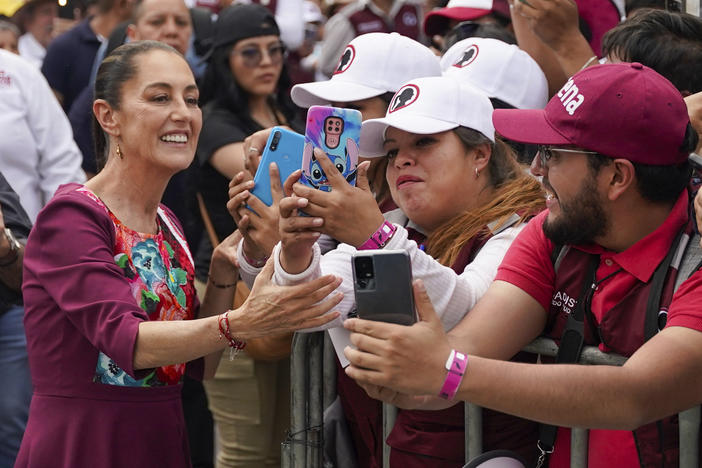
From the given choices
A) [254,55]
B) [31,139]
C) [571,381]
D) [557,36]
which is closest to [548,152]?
[571,381]

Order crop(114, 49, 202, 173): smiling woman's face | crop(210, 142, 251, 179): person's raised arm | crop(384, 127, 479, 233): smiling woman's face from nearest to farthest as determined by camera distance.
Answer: crop(384, 127, 479, 233): smiling woman's face
crop(114, 49, 202, 173): smiling woman's face
crop(210, 142, 251, 179): person's raised arm

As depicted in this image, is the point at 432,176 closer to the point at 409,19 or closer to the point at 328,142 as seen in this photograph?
the point at 328,142

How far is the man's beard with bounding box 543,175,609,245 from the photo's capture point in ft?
8.43

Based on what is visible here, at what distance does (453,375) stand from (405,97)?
129 cm

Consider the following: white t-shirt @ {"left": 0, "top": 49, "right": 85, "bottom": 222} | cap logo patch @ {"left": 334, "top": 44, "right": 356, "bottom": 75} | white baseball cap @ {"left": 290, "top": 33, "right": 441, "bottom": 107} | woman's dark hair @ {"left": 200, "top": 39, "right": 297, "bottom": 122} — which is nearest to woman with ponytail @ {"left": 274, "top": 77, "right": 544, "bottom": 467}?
white baseball cap @ {"left": 290, "top": 33, "right": 441, "bottom": 107}

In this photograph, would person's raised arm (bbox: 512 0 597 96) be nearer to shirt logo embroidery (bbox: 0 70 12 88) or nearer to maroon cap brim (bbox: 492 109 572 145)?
maroon cap brim (bbox: 492 109 572 145)

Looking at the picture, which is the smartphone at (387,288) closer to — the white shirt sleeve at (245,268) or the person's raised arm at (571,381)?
the person's raised arm at (571,381)

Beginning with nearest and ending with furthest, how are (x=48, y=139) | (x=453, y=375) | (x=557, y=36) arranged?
1. (x=453, y=375)
2. (x=557, y=36)
3. (x=48, y=139)

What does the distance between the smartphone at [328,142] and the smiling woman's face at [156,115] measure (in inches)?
32.9

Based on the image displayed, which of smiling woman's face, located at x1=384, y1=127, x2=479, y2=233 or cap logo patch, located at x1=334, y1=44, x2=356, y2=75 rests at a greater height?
cap logo patch, located at x1=334, y1=44, x2=356, y2=75

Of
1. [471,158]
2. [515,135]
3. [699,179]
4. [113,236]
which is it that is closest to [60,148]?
A: [113,236]

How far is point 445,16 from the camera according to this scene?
521 cm

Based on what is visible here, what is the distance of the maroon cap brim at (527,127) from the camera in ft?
8.48

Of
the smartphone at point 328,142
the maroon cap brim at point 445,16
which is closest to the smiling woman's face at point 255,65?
the maroon cap brim at point 445,16
